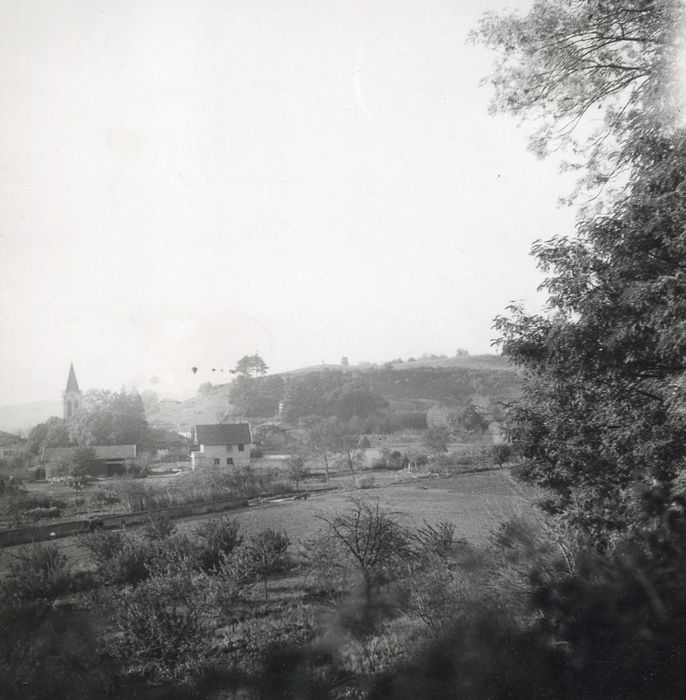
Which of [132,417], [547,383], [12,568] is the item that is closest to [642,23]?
[547,383]

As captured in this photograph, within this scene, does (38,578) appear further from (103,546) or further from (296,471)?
(296,471)

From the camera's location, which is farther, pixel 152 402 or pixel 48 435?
pixel 152 402

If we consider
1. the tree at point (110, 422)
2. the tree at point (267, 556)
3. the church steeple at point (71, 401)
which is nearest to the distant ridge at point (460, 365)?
the tree at point (110, 422)

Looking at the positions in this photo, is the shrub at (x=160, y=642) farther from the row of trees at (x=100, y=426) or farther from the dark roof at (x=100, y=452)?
the dark roof at (x=100, y=452)

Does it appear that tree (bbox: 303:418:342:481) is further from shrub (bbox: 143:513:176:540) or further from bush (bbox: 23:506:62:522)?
shrub (bbox: 143:513:176:540)

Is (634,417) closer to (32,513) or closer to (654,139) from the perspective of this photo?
(654,139)

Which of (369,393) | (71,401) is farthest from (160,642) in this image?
(369,393)

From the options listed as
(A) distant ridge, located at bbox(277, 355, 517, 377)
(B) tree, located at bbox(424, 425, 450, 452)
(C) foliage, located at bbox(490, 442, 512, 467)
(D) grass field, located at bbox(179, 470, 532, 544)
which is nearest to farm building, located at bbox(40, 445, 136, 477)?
(D) grass field, located at bbox(179, 470, 532, 544)
